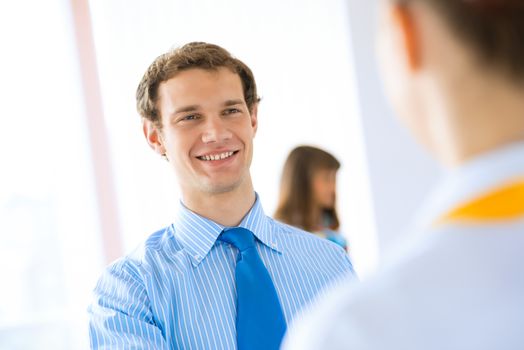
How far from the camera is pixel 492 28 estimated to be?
672 mm

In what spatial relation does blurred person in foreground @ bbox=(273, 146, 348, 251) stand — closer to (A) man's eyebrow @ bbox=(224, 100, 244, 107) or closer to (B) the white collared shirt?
(A) man's eyebrow @ bbox=(224, 100, 244, 107)

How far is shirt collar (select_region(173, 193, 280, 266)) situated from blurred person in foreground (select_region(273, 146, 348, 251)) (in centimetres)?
177

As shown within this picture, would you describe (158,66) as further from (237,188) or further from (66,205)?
(66,205)

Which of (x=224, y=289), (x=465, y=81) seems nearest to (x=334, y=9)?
(x=224, y=289)

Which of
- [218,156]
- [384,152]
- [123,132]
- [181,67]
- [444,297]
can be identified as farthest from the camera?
[123,132]

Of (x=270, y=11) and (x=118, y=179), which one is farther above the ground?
(x=270, y=11)

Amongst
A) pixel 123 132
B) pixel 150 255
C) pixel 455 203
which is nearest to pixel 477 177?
pixel 455 203

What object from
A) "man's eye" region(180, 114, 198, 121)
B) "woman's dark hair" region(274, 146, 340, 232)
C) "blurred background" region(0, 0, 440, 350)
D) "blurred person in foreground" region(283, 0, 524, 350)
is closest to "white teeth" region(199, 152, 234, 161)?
"man's eye" region(180, 114, 198, 121)

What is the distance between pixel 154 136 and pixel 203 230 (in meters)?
0.45

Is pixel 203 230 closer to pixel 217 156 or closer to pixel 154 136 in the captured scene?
pixel 217 156

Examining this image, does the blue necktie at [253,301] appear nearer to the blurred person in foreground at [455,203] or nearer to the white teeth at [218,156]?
the white teeth at [218,156]

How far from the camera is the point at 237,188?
2.19 meters

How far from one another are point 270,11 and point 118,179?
1544 millimetres

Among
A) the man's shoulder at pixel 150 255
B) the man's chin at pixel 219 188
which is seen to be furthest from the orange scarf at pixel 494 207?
the man's chin at pixel 219 188
